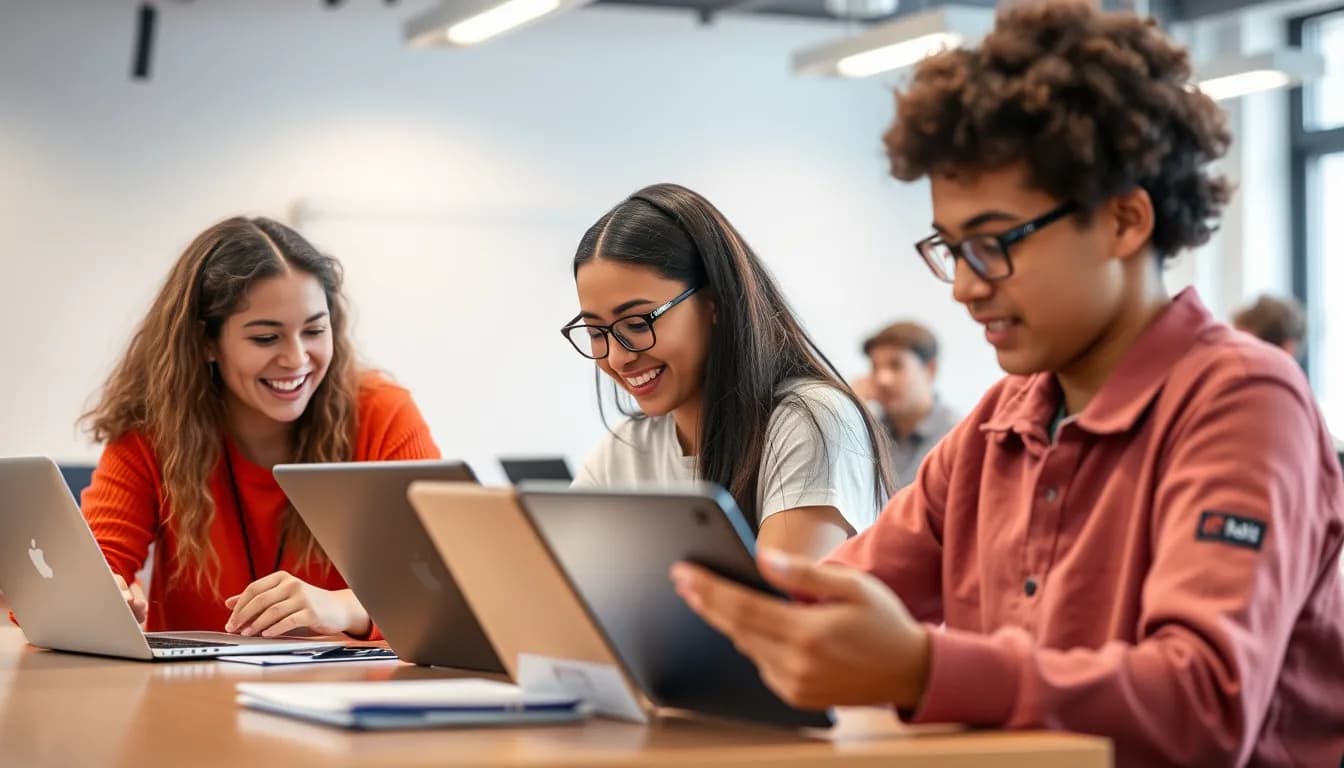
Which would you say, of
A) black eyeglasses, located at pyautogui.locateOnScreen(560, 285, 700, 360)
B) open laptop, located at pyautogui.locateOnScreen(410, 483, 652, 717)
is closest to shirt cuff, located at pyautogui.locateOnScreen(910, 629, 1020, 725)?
open laptop, located at pyautogui.locateOnScreen(410, 483, 652, 717)

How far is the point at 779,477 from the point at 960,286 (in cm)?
88

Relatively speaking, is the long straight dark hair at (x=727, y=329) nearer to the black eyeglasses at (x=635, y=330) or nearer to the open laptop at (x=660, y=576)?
the black eyeglasses at (x=635, y=330)

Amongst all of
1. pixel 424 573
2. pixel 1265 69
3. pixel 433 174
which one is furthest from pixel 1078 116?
pixel 433 174

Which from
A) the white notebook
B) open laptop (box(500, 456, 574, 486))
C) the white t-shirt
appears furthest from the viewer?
open laptop (box(500, 456, 574, 486))

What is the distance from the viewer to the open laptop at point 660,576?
1.19 meters

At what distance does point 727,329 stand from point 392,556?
70cm

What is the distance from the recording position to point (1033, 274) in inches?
55.6

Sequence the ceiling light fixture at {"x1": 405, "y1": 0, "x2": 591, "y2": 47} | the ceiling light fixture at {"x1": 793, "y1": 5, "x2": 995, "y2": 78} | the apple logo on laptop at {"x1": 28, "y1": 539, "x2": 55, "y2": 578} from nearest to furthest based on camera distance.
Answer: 1. the apple logo on laptop at {"x1": 28, "y1": 539, "x2": 55, "y2": 578}
2. the ceiling light fixture at {"x1": 405, "y1": 0, "x2": 591, "y2": 47}
3. the ceiling light fixture at {"x1": 793, "y1": 5, "x2": 995, "y2": 78}

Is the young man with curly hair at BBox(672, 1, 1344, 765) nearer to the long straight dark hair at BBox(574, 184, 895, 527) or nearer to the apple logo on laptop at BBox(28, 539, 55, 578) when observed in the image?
the long straight dark hair at BBox(574, 184, 895, 527)

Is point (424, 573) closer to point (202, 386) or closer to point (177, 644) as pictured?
point (177, 644)

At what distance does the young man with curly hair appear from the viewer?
3.95 ft

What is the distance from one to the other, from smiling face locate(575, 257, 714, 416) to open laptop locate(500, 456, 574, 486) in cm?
143

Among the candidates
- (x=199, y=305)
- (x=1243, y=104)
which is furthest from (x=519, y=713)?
(x=1243, y=104)

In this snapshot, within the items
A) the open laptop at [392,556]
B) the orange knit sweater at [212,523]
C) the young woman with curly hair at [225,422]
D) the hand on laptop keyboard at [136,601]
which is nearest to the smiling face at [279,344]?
the young woman with curly hair at [225,422]
